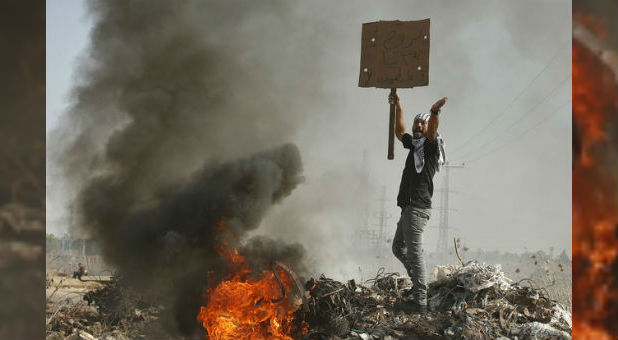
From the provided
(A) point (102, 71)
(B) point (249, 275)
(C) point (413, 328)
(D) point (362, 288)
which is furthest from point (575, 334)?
(A) point (102, 71)

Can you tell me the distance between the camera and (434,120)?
6656mm

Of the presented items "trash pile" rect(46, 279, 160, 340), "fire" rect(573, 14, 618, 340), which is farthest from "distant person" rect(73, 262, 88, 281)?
"fire" rect(573, 14, 618, 340)

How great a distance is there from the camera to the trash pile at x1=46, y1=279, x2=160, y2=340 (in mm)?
7754

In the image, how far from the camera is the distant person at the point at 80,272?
12.2 m

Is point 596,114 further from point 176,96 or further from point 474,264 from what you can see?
point 176,96

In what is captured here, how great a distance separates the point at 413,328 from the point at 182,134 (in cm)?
Answer: 571

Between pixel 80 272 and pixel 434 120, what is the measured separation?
9.36m

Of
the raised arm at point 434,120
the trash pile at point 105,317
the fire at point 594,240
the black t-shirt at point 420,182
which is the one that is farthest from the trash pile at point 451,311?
the trash pile at point 105,317

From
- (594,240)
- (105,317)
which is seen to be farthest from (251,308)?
(594,240)

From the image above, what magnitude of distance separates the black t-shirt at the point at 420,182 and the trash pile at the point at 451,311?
4.46 ft

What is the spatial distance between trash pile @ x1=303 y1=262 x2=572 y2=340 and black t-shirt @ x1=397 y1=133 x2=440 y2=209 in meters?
1.36

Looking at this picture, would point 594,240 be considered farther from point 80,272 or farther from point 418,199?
point 80,272

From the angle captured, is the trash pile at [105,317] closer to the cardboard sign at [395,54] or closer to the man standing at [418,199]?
the man standing at [418,199]

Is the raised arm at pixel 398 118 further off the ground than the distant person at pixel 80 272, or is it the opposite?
the raised arm at pixel 398 118
